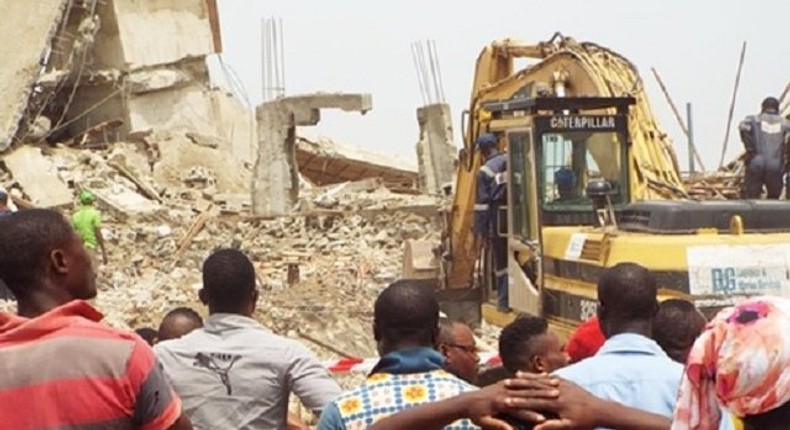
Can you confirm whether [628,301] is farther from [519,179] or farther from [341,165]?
[341,165]

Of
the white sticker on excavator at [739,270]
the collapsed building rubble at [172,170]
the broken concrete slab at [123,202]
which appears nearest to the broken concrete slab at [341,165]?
the collapsed building rubble at [172,170]

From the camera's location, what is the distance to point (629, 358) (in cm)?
436

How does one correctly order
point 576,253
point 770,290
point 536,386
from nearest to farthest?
1. point 536,386
2. point 770,290
3. point 576,253

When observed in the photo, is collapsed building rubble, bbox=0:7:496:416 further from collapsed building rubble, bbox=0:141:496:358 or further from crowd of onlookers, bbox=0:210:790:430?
crowd of onlookers, bbox=0:210:790:430

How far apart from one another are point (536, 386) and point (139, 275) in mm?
18432

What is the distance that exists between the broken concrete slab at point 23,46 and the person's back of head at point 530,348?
2453cm

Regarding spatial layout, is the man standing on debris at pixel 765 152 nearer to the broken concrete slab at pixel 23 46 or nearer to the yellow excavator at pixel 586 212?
the yellow excavator at pixel 586 212

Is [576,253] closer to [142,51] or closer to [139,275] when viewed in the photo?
[139,275]

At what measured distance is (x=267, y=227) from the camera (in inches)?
987

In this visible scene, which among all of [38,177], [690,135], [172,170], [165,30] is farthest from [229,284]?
[165,30]

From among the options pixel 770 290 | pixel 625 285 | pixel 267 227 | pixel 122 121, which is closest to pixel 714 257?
pixel 770 290

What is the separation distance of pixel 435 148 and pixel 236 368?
23.9 metres

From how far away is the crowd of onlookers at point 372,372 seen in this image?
9.63 ft

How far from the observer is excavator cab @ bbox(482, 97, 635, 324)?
10203 mm
